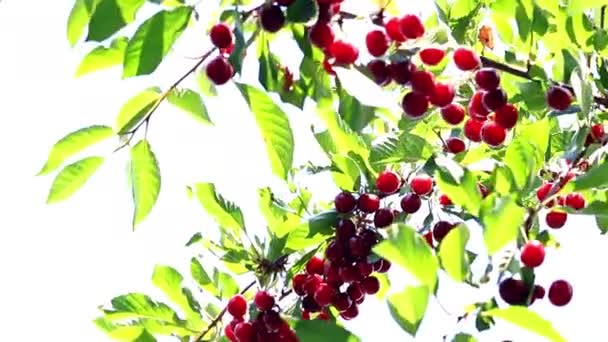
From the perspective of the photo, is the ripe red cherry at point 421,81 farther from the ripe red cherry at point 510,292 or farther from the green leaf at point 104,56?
the green leaf at point 104,56

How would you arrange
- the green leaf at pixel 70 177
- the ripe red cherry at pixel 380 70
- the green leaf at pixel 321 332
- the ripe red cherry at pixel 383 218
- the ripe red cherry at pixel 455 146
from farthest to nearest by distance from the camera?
1. the ripe red cherry at pixel 455 146
2. the ripe red cherry at pixel 383 218
3. the green leaf at pixel 70 177
4. the ripe red cherry at pixel 380 70
5. the green leaf at pixel 321 332

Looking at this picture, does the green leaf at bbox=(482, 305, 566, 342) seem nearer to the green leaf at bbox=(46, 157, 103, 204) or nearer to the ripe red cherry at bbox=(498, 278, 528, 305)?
the ripe red cherry at bbox=(498, 278, 528, 305)

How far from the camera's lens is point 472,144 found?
243 cm

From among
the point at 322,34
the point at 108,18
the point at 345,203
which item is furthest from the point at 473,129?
the point at 108,18

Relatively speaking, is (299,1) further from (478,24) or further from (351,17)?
(478,24)

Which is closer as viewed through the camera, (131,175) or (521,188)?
(521,188)

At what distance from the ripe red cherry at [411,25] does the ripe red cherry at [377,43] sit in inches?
1.7

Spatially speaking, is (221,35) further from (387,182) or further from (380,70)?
(387,182)

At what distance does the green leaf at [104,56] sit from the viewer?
1903 mm

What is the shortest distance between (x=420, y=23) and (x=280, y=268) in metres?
0.80

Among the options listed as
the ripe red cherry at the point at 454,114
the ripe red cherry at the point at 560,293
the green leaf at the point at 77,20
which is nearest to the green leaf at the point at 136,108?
the green leaf at the point at 77,20

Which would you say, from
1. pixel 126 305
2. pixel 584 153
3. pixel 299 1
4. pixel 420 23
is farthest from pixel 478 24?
pixel 126 305

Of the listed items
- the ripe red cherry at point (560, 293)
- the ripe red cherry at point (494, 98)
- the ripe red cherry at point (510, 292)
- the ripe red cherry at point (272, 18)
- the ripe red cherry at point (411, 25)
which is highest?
the ripe red cherry at point (272, 18)

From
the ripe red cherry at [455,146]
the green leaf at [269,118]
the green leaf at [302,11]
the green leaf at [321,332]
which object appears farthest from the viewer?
the ripe red cherry at [455,146]
